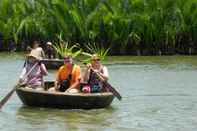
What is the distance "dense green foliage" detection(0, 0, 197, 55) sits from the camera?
35.3 meters

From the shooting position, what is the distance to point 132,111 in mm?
15180

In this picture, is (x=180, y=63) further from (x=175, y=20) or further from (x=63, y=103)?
(x=63, y=103)

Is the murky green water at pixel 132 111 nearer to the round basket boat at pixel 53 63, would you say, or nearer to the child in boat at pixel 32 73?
the child in boat at pixel 32 73

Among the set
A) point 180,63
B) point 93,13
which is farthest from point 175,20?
point 180,63

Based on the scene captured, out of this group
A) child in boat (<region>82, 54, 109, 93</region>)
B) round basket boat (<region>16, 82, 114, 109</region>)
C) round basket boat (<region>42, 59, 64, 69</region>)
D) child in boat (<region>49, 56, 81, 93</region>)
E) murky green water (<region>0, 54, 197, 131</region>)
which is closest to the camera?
murky green water (<region>0, 54, 197, 131</region>)

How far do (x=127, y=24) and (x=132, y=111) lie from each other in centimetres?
2029

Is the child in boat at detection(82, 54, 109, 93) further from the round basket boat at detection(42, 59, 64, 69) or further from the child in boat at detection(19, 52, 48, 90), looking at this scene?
the round basket boat at detection(42, 59, 64, 69)

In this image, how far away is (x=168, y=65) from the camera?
Answer: 28469 mm

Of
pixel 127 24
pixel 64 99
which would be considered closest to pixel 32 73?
pixel 64 99

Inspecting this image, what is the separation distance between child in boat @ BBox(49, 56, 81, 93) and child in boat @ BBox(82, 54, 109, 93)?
25cm

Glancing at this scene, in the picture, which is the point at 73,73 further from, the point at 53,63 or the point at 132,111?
the point at 53,63

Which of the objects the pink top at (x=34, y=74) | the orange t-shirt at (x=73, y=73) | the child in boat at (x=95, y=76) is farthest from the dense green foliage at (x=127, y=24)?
the orange t-shirt at (x=73, y=73)

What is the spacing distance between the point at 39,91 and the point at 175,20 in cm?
2180

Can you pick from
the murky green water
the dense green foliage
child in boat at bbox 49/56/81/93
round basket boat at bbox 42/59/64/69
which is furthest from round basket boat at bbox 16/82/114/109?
the dense green foliage
